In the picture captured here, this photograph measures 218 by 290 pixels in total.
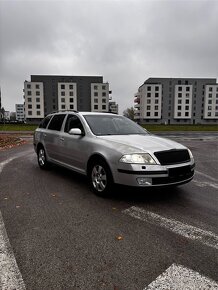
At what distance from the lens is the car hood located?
441cm

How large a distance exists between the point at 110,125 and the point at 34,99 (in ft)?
272

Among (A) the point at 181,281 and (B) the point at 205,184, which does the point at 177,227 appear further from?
(B) the point at 205,184

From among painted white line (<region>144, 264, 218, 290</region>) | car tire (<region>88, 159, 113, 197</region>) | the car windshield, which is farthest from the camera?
the car windshield

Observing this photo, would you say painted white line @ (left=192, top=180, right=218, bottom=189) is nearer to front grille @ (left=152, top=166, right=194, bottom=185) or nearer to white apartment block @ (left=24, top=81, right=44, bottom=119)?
front grille @ (left=152, top=166, right=194, bottom=185)

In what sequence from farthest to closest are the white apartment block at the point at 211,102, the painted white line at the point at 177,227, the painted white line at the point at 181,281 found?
the white apartment block at the point at 211,102, the painted white line at the point at 177,227, the painted white line at the point at 181,281

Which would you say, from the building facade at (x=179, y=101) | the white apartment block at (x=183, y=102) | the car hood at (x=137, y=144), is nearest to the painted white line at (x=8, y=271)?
the car hood at (x=137, y=144)

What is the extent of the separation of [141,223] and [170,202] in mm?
1198

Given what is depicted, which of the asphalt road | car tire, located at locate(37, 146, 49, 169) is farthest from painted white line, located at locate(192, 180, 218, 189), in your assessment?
car tire, located at locate(37, 146, 49, 169)

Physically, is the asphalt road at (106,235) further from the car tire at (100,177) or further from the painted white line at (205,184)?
the painted white line at (205,184)

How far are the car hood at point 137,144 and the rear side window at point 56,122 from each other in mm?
2122

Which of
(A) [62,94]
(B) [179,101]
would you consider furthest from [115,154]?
(B) [179,101]

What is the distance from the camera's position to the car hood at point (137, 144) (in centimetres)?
441

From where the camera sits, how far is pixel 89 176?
17.0 ft

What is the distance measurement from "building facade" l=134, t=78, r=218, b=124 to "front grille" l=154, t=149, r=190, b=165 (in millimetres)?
83408
